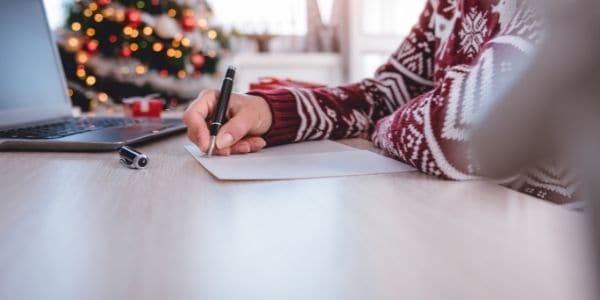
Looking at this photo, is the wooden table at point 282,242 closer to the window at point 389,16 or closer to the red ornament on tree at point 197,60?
the red ornament on tree at point 197,60

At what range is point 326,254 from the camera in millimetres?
294

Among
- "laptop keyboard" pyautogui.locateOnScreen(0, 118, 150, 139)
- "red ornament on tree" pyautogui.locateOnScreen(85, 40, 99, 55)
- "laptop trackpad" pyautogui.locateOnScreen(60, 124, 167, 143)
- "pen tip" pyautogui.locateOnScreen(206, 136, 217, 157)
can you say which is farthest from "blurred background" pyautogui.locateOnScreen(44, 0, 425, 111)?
"pen tip" pyautogui.locateOnScreen(206, 136, 217, 157)

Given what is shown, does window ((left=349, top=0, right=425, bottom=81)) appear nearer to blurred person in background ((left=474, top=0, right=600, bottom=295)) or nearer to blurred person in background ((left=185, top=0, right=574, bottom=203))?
blurred person in background ((left=185, top=0, right=574, bottom=203))

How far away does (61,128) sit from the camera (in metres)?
0.91

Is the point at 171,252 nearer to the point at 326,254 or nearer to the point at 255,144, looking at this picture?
the point at 326,254

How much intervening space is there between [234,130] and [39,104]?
1.91 feet

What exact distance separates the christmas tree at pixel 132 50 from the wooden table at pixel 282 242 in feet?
9.16

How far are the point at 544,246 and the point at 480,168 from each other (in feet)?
0.79

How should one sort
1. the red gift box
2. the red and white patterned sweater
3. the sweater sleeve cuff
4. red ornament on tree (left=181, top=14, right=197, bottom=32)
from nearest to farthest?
the red and white patterned sweater < the sweater sleeve cuff < the red gift box < red ornament on tree (left=181, top=14, right=197, bottom=32)

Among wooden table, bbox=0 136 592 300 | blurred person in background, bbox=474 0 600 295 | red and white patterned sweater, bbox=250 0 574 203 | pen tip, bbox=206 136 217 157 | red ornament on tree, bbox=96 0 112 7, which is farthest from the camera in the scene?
red ornament on tree, bbox=96 0 112 7

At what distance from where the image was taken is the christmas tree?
3.08 metres

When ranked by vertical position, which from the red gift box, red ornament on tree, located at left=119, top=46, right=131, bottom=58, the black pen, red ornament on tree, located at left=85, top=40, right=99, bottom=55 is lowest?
red ornament on tree, located at left=119, top=46, right=131, bottom=58

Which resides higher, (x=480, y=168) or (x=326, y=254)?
(x=480, y=168)

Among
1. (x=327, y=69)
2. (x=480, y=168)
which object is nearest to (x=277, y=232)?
(x=480, y=168)
